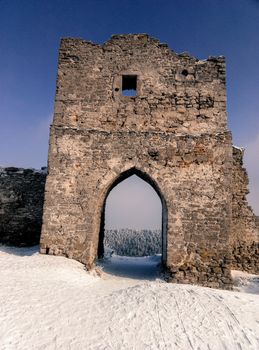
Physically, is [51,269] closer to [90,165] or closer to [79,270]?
[79,270]

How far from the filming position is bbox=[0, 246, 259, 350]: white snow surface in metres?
3.46

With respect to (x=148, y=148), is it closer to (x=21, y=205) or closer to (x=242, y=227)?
(x=242, y=227)

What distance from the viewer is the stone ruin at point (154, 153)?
7395mm

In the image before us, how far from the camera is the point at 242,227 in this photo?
8.75m

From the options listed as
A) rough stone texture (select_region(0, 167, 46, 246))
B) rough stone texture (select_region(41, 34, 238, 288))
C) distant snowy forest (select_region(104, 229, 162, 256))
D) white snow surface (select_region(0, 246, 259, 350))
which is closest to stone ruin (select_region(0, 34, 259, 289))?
rough stone texture (select_region(41, 34, 238, 288))

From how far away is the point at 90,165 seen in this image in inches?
308

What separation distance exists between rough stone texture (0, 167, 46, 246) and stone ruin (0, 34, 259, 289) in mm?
2051

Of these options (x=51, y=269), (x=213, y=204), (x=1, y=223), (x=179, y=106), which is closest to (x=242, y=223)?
(x=213, y=204)

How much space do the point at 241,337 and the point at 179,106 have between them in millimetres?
6136

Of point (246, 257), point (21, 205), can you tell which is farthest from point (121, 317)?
point (21, 205)

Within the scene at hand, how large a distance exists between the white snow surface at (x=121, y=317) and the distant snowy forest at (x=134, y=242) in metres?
11.5

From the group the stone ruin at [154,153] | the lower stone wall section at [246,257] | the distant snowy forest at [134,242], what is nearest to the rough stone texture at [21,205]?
the stone ruin at [154,153]

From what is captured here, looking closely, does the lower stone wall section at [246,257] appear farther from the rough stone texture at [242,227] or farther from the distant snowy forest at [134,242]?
the distant snowy forest at [134,242]

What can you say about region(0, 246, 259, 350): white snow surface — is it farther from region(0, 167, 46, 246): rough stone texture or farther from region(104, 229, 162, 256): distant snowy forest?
region(104, 229, 162, 256): distant snowy forest
